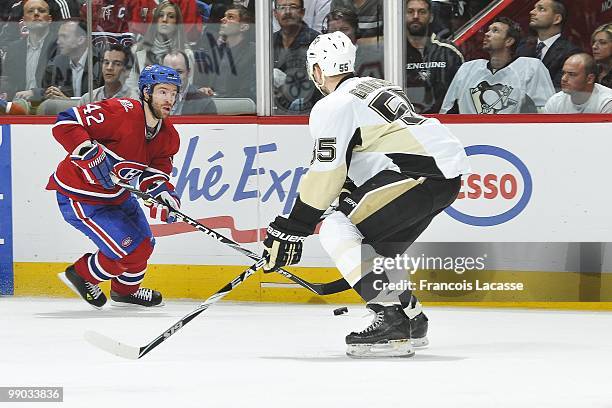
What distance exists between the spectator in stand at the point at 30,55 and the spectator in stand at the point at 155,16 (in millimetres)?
384

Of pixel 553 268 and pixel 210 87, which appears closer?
pixel 553 268

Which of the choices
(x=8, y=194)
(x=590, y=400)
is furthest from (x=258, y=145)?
(x=590, y=400)

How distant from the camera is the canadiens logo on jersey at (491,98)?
5031 mm

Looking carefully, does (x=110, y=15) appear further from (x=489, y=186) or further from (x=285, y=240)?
(x=285, y=240)

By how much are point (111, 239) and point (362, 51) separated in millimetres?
1263

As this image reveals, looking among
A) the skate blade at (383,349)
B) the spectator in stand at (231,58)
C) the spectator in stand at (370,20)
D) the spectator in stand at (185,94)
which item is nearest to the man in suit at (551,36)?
the spectator in stand at (370,20)

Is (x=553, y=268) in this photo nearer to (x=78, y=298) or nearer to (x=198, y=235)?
(x=198, y=235)

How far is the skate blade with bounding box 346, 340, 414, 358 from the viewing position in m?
3.73

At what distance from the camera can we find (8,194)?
546 cm

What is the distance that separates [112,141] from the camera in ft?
16.4

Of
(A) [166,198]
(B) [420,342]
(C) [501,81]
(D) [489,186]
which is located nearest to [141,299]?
(A) [166,198]

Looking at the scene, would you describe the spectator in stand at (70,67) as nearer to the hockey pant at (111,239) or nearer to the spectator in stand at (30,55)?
the spectator in stand at (30,55)

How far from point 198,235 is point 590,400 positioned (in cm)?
260

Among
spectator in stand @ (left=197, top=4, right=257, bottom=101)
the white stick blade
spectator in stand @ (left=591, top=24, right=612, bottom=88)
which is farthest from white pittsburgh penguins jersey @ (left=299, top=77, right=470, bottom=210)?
spectator in stand @ (left=197, top=4, right=257, bottom=101)
